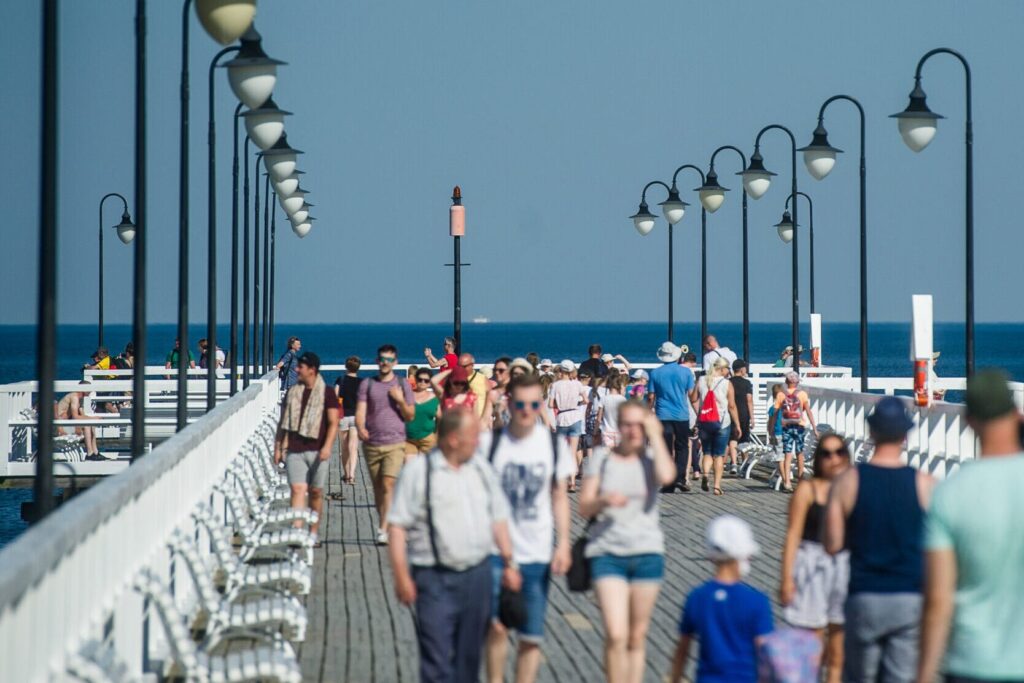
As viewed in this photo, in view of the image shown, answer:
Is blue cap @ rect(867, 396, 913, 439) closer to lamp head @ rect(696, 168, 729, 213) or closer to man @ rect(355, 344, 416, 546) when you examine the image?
man @ rect(355, 344, 416, 546)

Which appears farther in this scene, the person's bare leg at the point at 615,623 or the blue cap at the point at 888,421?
the person's bare leg at the point at 615,623

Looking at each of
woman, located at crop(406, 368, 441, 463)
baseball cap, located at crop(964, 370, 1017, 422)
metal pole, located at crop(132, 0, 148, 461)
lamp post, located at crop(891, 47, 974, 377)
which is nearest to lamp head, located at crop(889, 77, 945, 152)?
lamp post, located at crop(891, 47, 974, 377)

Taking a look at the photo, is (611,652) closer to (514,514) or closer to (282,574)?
(514,514)

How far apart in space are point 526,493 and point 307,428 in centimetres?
686

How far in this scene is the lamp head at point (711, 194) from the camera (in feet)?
93.9

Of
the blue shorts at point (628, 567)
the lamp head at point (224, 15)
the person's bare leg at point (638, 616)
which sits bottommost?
the person's bare leg at point (638, 616)

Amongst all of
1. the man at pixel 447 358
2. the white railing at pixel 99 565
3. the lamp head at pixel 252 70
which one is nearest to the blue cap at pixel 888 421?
the white railing at pixel 99 565

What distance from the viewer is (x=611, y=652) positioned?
8719 millimetres

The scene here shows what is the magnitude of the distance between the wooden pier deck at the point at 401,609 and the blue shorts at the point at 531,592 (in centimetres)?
115

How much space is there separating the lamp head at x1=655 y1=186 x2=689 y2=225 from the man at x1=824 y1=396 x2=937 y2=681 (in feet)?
77.2

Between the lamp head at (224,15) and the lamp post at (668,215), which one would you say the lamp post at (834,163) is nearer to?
the lamp post at (668,215)

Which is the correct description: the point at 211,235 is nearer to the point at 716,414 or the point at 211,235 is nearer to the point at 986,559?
the point at 716,414

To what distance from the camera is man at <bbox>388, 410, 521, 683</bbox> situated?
322 inches

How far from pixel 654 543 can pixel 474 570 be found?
1.01m
